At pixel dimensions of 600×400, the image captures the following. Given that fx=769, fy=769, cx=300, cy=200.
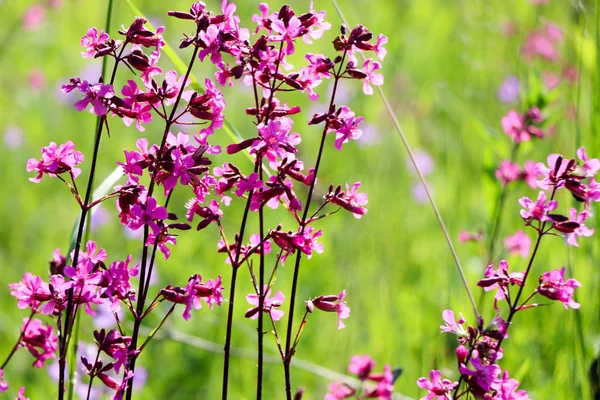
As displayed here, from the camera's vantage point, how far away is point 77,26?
527 cm

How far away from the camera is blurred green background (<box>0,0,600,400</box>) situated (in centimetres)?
239

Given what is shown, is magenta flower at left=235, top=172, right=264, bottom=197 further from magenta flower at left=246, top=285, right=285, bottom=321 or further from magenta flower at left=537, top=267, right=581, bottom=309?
magenta flower at left=537, top=267, right=581, bottom=309

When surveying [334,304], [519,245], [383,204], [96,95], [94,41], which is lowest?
[334,304]

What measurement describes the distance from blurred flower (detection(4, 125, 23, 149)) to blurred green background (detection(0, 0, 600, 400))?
0.02 meters

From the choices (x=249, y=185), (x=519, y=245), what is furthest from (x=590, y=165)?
(x=519, y=245)

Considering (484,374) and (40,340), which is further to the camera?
(40,340)

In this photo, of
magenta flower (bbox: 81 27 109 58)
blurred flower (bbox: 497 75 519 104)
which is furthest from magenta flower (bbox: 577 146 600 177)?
blurred flower (bbox: 497 75 519 104)

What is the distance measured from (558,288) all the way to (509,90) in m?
3.34

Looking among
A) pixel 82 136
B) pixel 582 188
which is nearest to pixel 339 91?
pixel 82 136

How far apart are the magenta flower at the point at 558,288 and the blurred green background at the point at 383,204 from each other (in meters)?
0.49

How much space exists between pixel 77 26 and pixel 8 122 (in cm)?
117

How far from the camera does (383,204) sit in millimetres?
3070

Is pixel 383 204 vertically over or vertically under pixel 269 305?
over

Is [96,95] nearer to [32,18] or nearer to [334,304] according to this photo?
[334,304]
